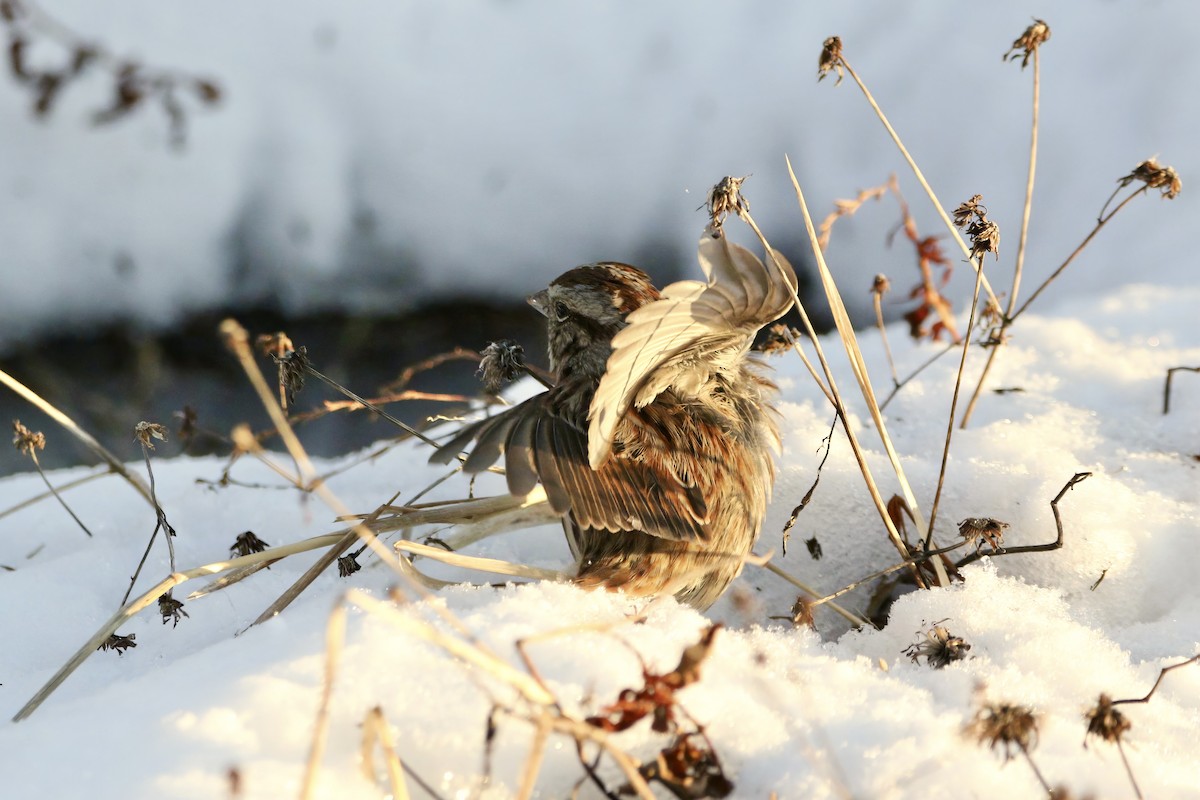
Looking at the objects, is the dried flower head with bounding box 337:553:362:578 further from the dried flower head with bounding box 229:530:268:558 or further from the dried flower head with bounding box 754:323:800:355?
the dried flower head with bounding box 754:323:800:355

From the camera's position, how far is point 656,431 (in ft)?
5.28

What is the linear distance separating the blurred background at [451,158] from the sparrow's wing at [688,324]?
2.19m

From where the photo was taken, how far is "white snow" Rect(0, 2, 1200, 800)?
1204 millimetres

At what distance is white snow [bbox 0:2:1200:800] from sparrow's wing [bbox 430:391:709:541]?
0.16m

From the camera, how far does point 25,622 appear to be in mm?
1913

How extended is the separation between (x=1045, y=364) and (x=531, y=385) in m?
1.66

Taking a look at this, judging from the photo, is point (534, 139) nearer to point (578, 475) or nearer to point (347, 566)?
point (347, 566)

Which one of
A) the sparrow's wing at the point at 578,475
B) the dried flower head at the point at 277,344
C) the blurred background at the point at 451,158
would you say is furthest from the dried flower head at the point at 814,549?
the blurred background at the point at 451,158

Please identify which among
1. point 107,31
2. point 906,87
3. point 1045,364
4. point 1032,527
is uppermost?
point 906,87

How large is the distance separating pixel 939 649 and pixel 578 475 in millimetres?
663

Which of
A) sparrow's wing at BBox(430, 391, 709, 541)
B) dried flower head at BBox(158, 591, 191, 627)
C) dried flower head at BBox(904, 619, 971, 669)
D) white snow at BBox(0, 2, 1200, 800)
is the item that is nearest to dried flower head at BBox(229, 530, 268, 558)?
white snow at BBox(0, 2, 1200, 800)

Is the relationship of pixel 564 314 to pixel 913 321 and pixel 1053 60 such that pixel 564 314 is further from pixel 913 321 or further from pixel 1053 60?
pixel 1053 60

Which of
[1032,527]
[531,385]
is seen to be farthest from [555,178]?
[1032,527]

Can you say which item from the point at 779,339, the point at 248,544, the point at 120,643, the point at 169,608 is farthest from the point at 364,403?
the point at 779,339
